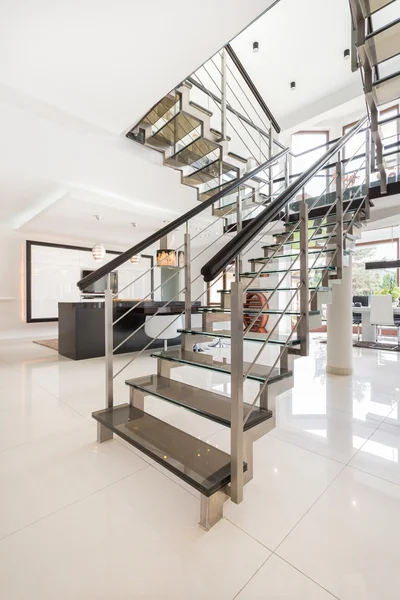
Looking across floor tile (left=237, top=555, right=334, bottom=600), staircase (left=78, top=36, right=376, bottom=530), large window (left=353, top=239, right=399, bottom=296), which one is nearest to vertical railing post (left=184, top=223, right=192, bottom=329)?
staircase (left=78, top=36, right=376, bottom=530)

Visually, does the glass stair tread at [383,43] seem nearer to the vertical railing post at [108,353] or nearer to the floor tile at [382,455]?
the vertical railing post at [108,353]

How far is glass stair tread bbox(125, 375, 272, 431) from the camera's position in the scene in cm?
139

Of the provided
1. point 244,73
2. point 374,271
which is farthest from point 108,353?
point 374,271

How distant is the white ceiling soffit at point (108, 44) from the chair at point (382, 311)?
5035 mm

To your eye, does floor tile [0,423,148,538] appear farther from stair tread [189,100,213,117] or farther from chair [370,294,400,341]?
chair [370,294,400,341]

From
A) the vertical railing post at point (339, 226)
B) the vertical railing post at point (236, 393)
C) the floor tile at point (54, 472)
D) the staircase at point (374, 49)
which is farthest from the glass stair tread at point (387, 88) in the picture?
the floor tile at point (54, 472)

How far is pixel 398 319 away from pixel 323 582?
623 centimetres

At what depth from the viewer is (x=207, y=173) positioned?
389 cm

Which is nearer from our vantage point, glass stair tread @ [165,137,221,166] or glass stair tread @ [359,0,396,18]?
glass stair tread @ [359,0,396,18]

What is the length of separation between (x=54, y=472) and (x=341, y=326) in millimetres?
3166

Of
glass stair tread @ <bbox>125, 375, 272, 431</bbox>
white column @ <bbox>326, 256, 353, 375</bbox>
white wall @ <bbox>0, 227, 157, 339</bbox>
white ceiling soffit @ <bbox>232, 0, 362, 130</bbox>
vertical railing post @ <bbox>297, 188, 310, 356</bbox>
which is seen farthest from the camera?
white wall @ <bbox>0, 227, 157, 339</bbox>

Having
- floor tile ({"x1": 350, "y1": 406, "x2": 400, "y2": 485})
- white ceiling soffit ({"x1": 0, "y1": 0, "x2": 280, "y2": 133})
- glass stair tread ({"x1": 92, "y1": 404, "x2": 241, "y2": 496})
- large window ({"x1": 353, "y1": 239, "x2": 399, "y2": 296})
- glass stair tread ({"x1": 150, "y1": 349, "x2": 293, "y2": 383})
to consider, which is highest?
white ceiling soffit ({"x1": 0, "y1": 0, "x2": 280, "y2": 133})

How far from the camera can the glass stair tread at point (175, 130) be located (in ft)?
10.9

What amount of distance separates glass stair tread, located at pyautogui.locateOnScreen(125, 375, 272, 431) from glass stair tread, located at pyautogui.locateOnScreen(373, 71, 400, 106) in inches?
91.4
